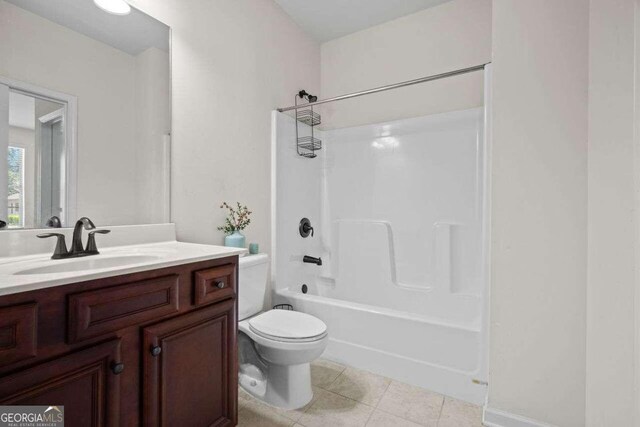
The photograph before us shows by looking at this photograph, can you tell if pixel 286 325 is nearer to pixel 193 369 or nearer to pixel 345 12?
pixel 193 369

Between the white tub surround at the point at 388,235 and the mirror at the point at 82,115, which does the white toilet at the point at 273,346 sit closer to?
the white tub surround at the point at 388,235

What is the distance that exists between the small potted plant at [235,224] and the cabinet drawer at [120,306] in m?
0.76

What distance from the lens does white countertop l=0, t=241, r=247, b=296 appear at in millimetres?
709

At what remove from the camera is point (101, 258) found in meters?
1.11

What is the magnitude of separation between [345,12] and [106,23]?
1827 millimetres

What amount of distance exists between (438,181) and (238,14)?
6.21ft

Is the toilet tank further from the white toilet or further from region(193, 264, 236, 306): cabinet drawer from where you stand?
region(193, 264, 236, 306): cabinet drawer

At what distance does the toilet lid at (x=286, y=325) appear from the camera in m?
1.49

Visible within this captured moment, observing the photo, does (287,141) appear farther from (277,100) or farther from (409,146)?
(409,146)

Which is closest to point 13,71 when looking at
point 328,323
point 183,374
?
point 183,374

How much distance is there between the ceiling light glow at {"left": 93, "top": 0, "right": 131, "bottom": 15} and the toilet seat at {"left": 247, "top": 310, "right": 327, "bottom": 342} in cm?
169

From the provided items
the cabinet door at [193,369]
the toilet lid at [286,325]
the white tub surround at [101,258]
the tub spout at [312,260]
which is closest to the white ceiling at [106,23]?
the white tub surround at [101,258]

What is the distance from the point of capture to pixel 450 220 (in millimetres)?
2271

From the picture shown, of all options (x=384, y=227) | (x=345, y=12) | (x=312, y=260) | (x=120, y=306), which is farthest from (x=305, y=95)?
(x=120, y=306)
